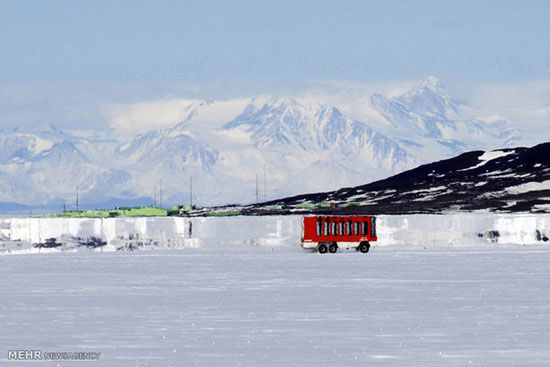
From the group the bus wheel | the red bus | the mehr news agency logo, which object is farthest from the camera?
the bus wheel

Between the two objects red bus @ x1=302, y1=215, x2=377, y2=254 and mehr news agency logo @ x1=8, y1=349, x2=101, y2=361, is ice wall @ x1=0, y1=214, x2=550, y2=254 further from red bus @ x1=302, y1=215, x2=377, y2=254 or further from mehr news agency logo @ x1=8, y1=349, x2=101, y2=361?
mehr news agency logo @ x1=8, y1=349, x2=101, y2=361

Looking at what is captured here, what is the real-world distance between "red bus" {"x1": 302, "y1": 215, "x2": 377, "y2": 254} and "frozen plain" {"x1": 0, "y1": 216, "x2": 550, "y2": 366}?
1138 centimetres

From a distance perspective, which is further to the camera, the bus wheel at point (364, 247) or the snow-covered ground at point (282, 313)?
the bus wheel at point (364, 247)

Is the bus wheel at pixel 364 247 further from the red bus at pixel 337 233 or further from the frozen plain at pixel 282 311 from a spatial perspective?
the frozen plain at pixel 282 311

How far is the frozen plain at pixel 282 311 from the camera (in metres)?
20.3

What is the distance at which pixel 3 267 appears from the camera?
49.5m

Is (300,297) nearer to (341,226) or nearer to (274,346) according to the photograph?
(274,346)

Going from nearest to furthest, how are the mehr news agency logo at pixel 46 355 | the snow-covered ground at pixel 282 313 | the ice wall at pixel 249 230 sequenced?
the mehr news agency logo at pixel 46 355, the snow-covered ground at pixel 282 313, the ice wall at pixel 249 230

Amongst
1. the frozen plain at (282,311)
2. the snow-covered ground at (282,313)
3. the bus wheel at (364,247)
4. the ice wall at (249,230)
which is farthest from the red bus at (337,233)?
the snow-covered ground at (282,313)

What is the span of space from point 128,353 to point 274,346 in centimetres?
271

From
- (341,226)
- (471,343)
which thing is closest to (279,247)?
(341,226)

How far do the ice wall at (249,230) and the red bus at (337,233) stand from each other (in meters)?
5.97

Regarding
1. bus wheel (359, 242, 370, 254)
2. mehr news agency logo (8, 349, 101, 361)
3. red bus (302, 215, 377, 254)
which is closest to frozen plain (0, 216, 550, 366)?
mehr news agency logo (8, 349, 101, 361)

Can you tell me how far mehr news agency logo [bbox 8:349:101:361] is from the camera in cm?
1930
